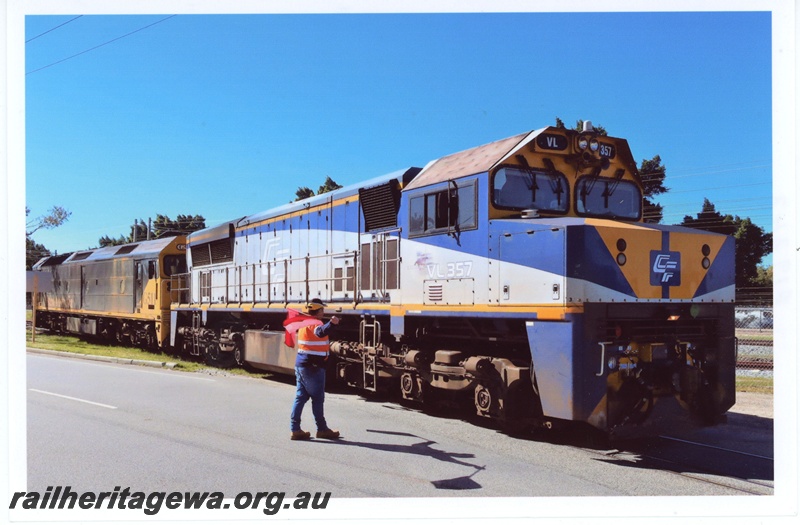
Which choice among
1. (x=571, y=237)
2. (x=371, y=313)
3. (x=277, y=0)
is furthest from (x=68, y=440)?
(x=571, y=237)

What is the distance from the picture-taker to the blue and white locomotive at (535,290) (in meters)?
6.79

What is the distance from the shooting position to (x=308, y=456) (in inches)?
271

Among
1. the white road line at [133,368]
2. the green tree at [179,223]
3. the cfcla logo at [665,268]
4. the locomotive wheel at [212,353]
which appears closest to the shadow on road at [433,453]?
the cfcla logo at [665,268]

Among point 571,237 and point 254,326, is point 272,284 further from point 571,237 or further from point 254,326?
point 571,237

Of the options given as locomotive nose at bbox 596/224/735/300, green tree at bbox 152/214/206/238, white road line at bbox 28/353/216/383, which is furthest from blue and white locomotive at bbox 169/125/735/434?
green tree at bbox 152/214/206/238

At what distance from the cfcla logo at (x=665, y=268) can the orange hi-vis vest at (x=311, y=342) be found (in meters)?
3.73

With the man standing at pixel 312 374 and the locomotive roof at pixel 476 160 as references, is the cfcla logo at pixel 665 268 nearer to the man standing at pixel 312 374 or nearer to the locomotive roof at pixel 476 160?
the locomotive roof at pixel 476 160

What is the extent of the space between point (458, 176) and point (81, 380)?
28.0 feet

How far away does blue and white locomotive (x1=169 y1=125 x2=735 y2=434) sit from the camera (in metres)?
6.79

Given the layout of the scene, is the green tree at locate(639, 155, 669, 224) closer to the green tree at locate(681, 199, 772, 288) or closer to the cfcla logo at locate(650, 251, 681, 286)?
the green tree at locate(681, 199, 772, 288)

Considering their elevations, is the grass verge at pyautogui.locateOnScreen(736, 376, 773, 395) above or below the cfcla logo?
below

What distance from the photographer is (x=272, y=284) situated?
13508 millimetres

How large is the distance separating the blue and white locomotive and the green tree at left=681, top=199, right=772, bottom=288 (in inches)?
90.4

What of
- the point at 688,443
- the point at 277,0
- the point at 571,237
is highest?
the point at 277,0
